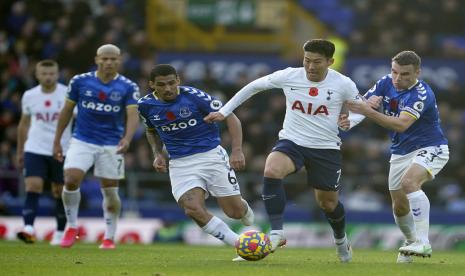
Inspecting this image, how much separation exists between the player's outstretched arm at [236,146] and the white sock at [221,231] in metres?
0.62

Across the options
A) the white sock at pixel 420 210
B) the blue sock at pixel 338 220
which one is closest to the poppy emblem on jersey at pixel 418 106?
the white sock at pixel 420 210

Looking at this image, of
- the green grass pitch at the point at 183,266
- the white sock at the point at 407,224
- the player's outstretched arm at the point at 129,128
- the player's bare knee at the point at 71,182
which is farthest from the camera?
the player's bare knee at the point at 71,182

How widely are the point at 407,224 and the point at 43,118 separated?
20.5ft

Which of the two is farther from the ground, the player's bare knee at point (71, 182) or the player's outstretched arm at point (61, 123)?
the player's outstretched arm at point (61, 123)

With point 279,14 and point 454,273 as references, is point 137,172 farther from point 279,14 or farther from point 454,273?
point 454,273

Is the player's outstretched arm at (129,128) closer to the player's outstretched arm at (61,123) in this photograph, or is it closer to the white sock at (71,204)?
the player's outstretched arm at (61,123)

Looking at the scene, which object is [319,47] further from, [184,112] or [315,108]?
[184,112]

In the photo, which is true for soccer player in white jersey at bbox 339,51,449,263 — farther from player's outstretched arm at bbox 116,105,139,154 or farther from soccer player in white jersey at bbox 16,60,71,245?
soccer player in white jersey at bbox 16,60,71,245

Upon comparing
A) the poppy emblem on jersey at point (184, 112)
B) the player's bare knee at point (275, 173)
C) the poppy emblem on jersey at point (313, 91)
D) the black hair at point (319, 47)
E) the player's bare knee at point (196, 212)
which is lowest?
the player's bare knee at point (196, 212)

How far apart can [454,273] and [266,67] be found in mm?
15705

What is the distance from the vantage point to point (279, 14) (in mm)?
27703

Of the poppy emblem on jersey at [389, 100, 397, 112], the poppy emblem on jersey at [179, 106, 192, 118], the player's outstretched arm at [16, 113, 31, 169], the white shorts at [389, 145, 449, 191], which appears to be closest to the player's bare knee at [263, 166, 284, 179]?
the poppy emblem on jersey at [179, 106, 192, 118]

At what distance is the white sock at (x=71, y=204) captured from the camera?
14.9 meters

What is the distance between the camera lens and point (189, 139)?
12.1m
